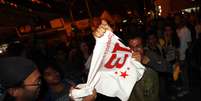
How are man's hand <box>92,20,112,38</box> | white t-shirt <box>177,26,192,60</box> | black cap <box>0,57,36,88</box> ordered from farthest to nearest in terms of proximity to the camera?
white t-shirt <box>177,26,192,60</box> → man's hand <box>92,20,112,38</box> → black cap <box>0,57,36,88</box>

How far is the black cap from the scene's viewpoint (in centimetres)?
332

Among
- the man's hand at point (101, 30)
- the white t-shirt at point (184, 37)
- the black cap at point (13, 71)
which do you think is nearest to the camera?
the black cap at point (13, 71)

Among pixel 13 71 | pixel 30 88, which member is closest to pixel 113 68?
pixel 30 88

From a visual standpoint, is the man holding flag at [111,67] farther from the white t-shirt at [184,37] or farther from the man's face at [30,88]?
the white t-shirt at [184,37]

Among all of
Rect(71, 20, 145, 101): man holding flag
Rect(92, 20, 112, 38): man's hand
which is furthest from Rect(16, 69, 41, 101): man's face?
Rect(92, 20, 112, 38): man's hand

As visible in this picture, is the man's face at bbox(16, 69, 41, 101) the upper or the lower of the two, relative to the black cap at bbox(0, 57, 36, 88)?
lower

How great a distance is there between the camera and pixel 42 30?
20953 millimetres

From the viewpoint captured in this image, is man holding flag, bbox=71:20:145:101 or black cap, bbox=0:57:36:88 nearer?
black cap, bbox=0:57:36:88

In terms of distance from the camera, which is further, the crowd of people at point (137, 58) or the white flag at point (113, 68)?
the white flag at point (113, 68)

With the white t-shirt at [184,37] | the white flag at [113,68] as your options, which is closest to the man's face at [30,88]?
the white flag at [113,68]

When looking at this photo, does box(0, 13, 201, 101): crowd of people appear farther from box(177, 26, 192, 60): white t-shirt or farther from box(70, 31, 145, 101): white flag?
box(70, 31, 145, 101): white flag

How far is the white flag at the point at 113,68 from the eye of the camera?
4148 millimetres

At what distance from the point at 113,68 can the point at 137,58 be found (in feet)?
1.51

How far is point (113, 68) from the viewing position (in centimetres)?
443
